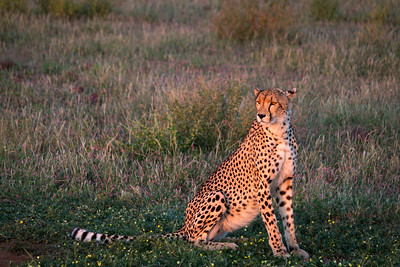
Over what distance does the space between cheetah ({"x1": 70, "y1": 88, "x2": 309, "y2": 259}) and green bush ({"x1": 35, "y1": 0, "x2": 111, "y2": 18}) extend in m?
8.93

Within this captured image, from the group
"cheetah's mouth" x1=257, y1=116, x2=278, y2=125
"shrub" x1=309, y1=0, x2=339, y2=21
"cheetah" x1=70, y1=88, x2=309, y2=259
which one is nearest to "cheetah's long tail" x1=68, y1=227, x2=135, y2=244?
"cheetah" x1=70, y1=88, x2=309, y2=259

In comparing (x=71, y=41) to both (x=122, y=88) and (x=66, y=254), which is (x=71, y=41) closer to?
(x=122, y=88)

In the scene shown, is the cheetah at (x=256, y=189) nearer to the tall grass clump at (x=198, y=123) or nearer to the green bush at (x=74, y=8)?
A: the tall grass clump at (x=198, y=123)

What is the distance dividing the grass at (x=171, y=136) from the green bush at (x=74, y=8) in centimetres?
107

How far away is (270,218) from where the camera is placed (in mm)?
3570

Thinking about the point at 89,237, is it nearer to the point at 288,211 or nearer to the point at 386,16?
the point at 288,211

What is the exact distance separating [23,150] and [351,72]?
18.5ft

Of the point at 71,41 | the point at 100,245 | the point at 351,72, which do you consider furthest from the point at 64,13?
the point at 100,245

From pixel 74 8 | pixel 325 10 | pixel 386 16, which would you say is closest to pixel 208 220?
pixel 74 8

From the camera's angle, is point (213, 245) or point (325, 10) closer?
point (213, 245)

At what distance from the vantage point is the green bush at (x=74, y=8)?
11.5 meters

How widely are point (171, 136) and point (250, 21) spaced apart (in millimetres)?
5570

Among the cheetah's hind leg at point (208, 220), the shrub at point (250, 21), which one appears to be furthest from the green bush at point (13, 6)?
the cheetah's hind leg at point (208, 220)

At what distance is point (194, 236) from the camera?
369 centimetres
